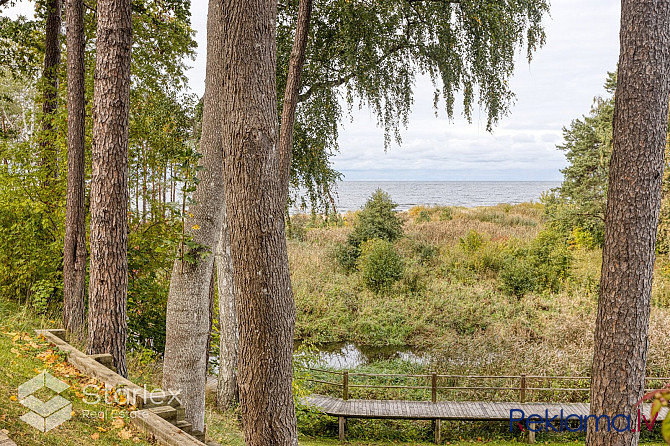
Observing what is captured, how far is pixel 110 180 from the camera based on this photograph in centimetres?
482

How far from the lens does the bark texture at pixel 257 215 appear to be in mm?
2590

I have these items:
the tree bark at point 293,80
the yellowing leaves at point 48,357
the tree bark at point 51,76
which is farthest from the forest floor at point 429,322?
the tree bark at point 51,76

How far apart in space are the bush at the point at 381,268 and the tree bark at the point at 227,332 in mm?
9921

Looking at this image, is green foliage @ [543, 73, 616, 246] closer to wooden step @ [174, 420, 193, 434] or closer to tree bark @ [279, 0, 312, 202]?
tree bark @ [279, 0, 312, 202]

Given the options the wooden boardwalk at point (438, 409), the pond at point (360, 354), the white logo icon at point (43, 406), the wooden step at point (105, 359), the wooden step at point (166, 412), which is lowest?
the pond at point (360, 354)

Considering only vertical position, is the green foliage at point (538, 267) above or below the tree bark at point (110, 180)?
below

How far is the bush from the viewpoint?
16.9 m

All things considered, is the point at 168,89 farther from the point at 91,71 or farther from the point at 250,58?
the point at 250,58

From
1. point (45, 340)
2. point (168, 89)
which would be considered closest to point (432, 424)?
point (45, 340)

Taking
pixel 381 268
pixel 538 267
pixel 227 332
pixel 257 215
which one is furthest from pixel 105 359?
pixel 538 267

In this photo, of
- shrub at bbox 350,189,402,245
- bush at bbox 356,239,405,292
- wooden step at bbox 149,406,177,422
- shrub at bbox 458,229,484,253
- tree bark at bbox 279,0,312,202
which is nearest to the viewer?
wooden step at bbox 149,406,177,422

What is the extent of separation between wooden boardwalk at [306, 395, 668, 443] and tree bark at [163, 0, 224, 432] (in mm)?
4277

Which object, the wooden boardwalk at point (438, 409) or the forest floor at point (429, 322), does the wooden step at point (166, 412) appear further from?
the wooden boardwalk at point (438, 409)

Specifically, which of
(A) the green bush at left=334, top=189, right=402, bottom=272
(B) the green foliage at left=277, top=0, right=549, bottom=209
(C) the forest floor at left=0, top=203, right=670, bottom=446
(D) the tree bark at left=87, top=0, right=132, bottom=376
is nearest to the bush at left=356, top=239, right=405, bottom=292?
(C) the forest floor at left=0, top=203, right=670, bottom=446
